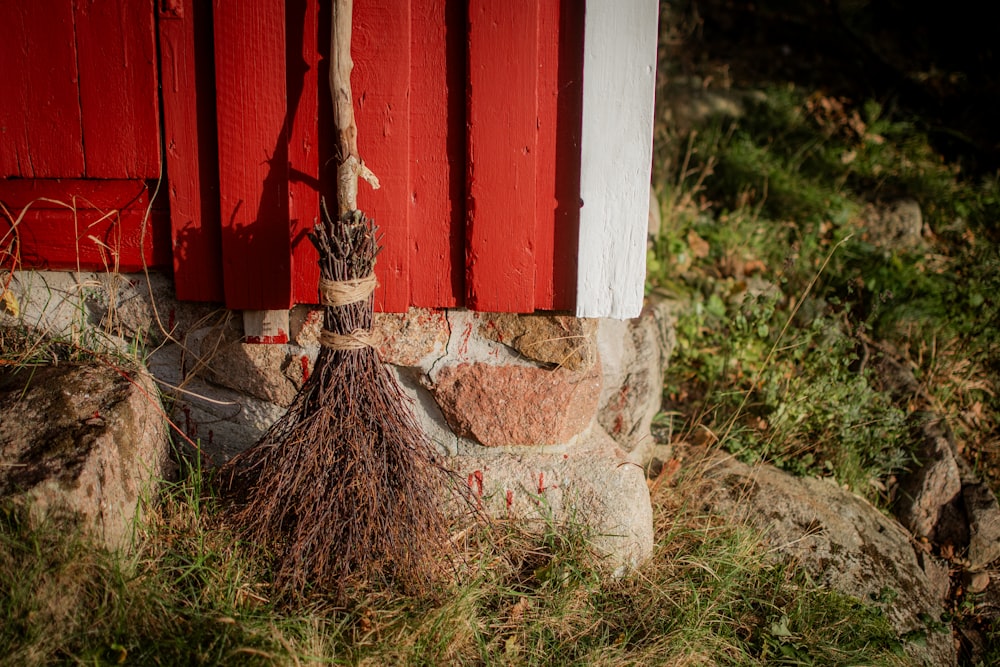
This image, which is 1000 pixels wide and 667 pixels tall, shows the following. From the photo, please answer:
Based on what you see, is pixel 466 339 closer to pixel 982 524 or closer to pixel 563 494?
pixel 563 494

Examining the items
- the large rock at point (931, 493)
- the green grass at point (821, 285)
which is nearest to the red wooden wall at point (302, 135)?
the green grass at point (821, 285)

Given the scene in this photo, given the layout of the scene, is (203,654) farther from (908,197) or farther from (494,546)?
(908,197)

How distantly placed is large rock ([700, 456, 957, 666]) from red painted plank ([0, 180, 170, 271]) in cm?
224

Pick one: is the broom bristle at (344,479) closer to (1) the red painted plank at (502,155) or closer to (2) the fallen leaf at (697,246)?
(1) the red painted plank at (502,155)

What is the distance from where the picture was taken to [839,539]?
9.49ft

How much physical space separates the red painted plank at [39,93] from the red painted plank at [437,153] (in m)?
1.10

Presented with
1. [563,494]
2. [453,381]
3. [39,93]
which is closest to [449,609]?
[563,494]

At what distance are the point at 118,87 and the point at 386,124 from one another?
0.87 m

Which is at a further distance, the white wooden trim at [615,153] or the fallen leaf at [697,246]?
the fallen leaf at [697,246]

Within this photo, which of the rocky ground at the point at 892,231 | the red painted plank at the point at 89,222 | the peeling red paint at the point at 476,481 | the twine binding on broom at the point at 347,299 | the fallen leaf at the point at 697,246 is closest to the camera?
the twine binding on broom at the point at 347,299

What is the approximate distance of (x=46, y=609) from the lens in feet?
6.28

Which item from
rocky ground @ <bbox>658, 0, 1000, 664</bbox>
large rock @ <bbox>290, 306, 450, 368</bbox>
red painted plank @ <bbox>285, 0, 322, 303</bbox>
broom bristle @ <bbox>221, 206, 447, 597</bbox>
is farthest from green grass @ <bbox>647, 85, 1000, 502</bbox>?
red painted plank @ <bbox>285, 0, 322, 303</bbox>

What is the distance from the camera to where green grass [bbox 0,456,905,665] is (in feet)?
6.37

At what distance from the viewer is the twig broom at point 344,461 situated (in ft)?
7.29
